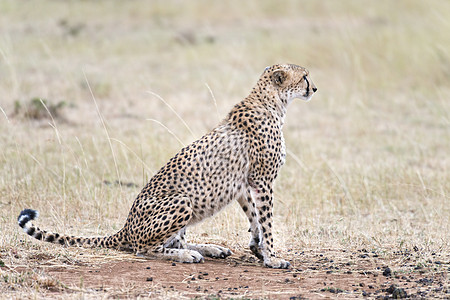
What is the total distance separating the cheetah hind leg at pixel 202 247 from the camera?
4422 mm

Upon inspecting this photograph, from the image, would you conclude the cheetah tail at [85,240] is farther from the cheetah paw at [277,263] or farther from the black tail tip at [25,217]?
the cheetah paw at [277,263]

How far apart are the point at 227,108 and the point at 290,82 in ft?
15.3

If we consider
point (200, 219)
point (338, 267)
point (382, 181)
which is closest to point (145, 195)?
point (200, 219)

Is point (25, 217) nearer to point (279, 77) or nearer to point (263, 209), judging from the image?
point (263, 209)

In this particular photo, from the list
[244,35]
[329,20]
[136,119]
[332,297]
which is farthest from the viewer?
[329,20]

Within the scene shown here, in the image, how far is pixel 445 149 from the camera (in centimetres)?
816

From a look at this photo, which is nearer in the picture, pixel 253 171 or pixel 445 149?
pixel 253 171

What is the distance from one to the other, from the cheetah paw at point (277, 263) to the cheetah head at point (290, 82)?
1.15m

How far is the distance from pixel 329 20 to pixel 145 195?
45.6 feet

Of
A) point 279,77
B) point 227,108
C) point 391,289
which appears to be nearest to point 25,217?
point 279,77

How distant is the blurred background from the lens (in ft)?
18.2

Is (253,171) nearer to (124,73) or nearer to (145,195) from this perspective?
(145,195)

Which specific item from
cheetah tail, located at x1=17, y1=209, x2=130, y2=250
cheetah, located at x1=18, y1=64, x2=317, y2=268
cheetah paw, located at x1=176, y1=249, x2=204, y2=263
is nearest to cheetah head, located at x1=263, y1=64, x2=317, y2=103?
cheetah, located at x1=18, y1=64, x2=317, y2=268

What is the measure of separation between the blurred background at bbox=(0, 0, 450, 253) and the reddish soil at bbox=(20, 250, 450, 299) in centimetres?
44
